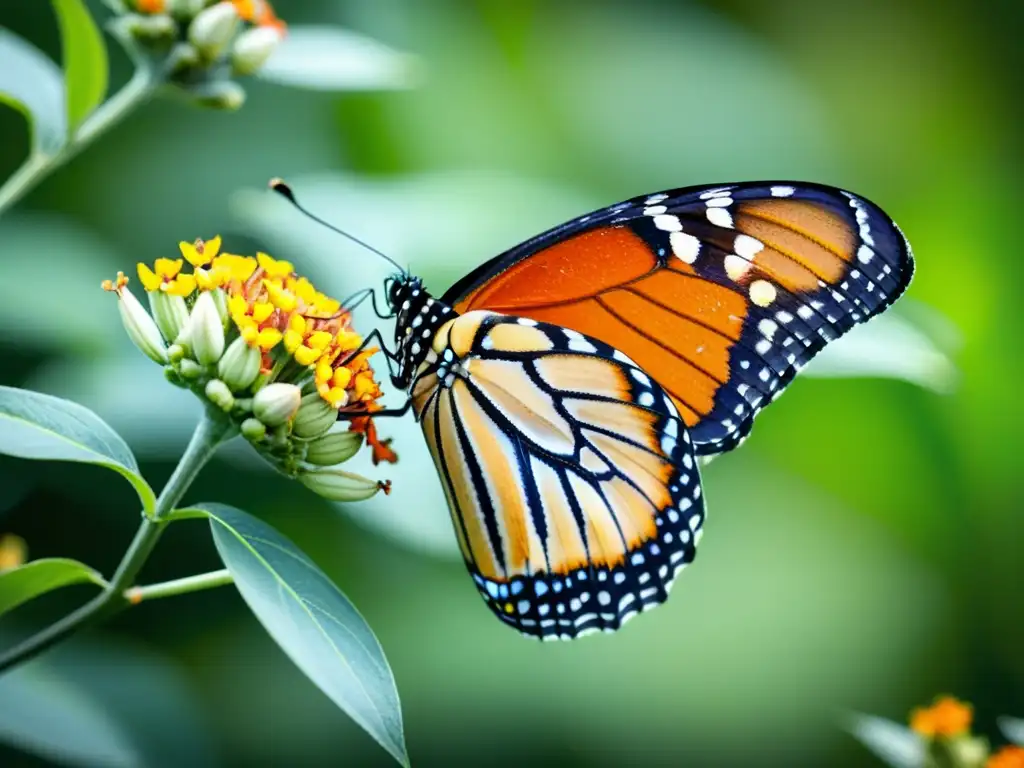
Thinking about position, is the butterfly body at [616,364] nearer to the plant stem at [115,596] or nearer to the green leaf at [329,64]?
the green leaf at [329,64]

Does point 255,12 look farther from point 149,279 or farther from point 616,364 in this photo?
point 616,364

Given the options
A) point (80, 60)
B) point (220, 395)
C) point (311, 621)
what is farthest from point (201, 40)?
point (311, 621)

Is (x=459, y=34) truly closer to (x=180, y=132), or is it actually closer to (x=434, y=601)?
(x=180, y=132)

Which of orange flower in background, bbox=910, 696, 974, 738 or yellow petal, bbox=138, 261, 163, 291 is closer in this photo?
yellow petal, bbox=138, 261, 163, 291

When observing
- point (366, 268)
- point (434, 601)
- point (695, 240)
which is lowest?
point (434, 601)

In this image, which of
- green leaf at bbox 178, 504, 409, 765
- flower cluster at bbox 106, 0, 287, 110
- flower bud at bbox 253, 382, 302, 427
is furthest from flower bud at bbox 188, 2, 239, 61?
green leaf at bbox 178, 504, 409, 765

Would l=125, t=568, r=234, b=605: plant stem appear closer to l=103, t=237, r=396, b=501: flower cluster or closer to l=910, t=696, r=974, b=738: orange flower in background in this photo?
l=103, t=237, r=396, b=501: flower cluster

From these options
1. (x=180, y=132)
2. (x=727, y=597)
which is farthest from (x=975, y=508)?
(x=180, y=132)
